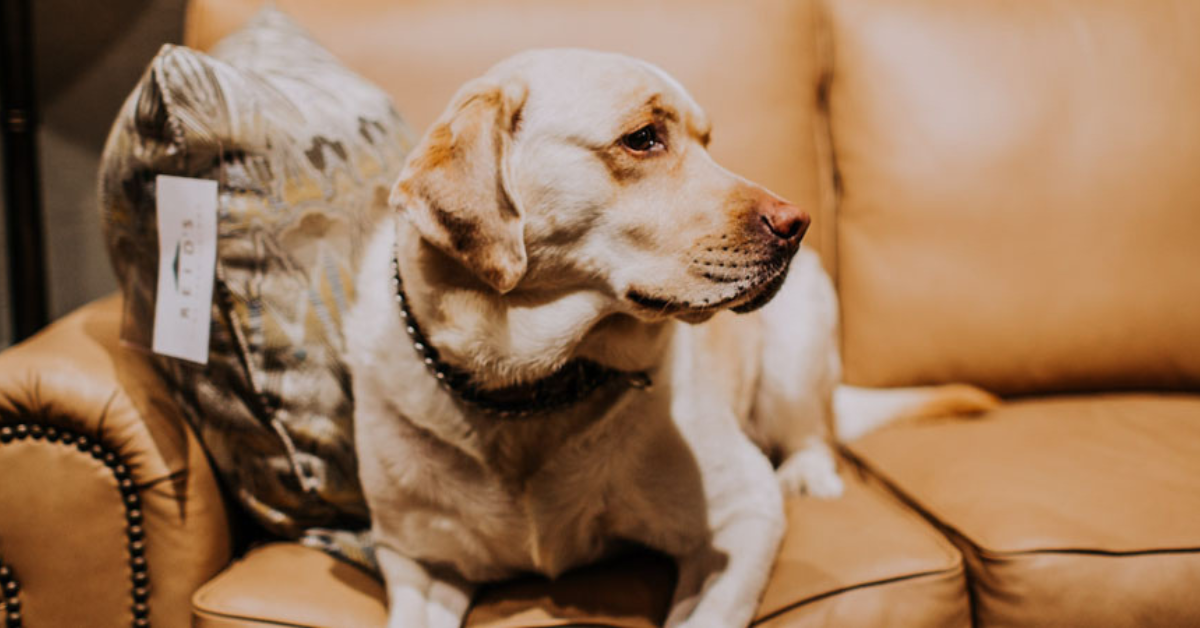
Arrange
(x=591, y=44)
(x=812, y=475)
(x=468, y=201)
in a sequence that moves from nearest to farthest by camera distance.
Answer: (x=468, y=201), (x=812, y=475), (x=591, y=44)

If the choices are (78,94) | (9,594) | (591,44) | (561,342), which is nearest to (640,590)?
(561,342)

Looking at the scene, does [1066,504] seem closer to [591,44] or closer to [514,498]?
[514,498]

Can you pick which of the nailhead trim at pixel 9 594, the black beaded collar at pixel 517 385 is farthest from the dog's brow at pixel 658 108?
the nailhead trim at pixel 9 594

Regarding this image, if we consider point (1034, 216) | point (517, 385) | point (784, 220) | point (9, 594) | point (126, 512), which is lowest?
point (9, 594)

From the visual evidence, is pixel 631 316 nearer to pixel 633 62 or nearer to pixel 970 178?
pixel 633 62

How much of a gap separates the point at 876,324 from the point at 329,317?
3.27 ft

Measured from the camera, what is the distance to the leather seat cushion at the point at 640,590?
958 mm

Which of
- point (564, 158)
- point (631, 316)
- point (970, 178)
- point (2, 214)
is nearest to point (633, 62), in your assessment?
point (564, 158)

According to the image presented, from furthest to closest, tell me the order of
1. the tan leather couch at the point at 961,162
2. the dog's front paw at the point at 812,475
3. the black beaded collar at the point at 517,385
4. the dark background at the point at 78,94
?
the dark background at the point at 78,94 → the tan leather couch at the point at 961,162 → the dog's front paw at the point at 812,475 → the black beaded collar at the point at 517,385

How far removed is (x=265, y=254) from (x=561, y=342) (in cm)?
43

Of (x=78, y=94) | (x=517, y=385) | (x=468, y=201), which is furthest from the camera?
(x=78, y=94)

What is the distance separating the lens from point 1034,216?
5.02 feet

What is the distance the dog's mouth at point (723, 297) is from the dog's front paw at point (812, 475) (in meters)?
0.49

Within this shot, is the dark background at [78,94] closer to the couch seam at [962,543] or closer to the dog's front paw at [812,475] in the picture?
the dog's front paw at [812,475]
